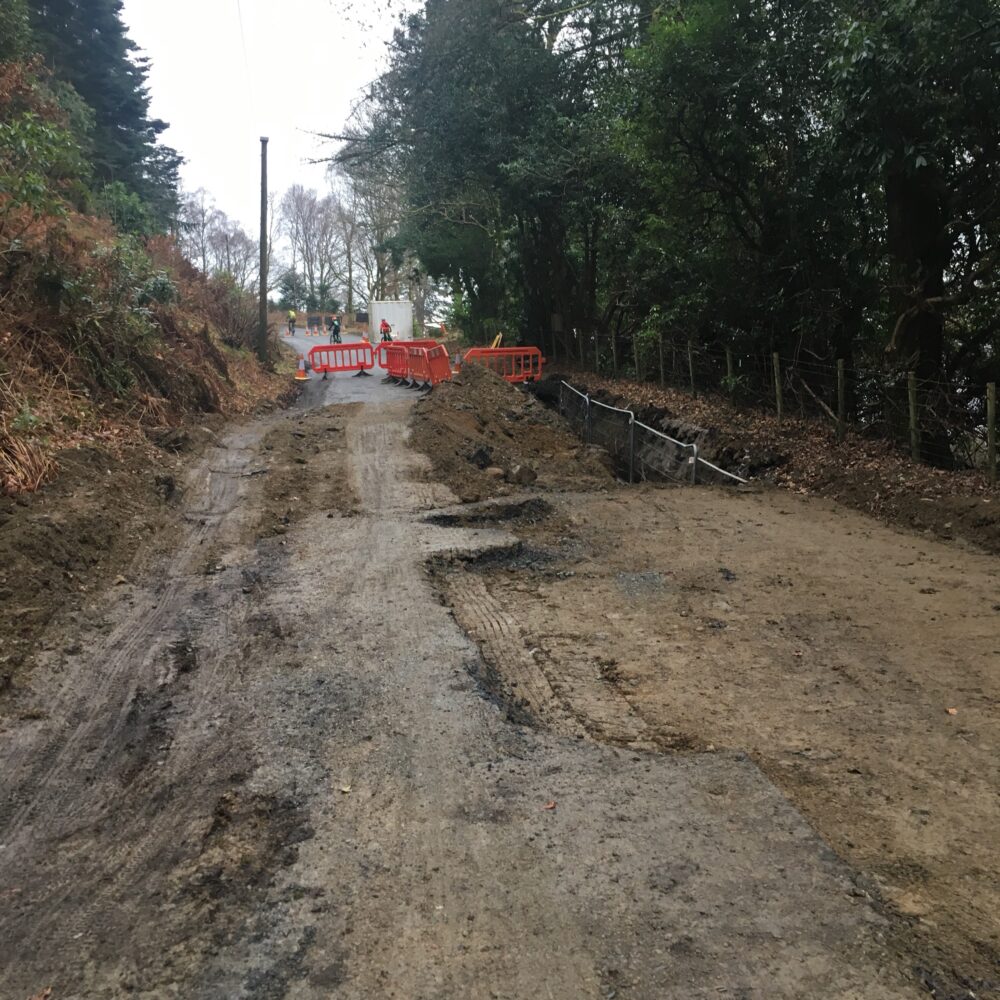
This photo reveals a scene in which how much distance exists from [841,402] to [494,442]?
5724mm

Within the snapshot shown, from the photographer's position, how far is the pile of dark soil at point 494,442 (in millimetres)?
10648

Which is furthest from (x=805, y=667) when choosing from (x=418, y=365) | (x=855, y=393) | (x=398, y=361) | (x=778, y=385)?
(x=398, y=361)

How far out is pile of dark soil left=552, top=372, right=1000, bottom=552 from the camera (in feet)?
27.3

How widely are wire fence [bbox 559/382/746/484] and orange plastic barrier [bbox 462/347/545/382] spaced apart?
4.00 metres

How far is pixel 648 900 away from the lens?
114 inches

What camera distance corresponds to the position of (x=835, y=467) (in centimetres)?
1067

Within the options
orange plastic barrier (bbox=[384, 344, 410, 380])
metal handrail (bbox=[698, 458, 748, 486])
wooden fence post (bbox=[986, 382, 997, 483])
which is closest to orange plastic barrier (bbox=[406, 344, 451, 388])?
orange plastic barrier (bbox=[384, 344, 410, 380])

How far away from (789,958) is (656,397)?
52.8ft

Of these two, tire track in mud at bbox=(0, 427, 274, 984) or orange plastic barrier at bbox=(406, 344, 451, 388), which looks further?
orange plastic barrier at bbox=(406, 344, 451, 388)

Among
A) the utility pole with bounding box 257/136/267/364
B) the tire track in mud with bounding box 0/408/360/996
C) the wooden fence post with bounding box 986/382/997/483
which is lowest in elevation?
the tire track in mud with bounding box 0/408/360/996

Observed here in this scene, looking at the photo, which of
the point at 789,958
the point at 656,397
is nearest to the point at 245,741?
the point at 789,958

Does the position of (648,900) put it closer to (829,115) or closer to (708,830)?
Answer: (708,830)

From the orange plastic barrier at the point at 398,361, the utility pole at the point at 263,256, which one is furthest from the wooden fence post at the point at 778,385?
the utility pole at the point at 263,256

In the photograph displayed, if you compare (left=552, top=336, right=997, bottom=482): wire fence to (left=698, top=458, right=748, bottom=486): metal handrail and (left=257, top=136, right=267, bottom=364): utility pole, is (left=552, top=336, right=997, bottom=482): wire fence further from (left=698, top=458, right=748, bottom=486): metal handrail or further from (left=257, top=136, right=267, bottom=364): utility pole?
(left=257, top=136, right=267, bottom=364): utility pole
